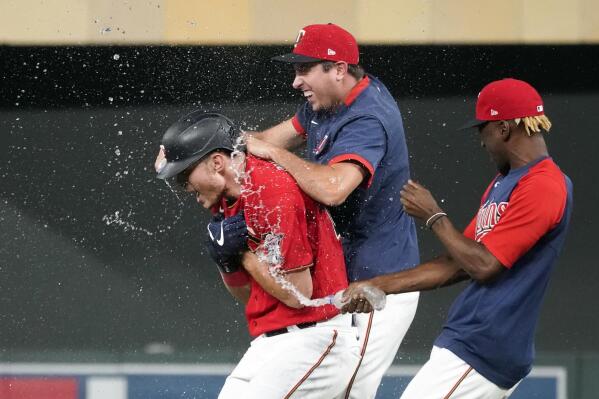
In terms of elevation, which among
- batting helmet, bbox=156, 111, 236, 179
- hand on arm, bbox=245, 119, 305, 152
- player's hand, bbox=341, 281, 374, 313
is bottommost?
player's hand, bbox=341, 281, 374, 313

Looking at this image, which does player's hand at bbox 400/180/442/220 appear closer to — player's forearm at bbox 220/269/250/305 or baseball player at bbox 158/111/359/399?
baseball player at bbox 158/111/359/399

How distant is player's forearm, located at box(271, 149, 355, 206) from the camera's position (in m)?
3.77

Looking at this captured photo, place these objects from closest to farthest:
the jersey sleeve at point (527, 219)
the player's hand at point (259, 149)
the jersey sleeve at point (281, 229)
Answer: the jersey sleeve at point (281, 229)
the jersey sleeve at point (527, 219)
the player's hand at point (259, 149)

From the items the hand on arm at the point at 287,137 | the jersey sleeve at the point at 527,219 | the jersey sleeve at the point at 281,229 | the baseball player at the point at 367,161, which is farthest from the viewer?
the hand on arm at the point at 287,137

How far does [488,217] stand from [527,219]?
9.5 inches

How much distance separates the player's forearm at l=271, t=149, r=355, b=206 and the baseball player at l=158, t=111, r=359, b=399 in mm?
141

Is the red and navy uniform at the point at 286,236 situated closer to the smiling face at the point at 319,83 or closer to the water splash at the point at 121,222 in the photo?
the smiling face at the point at 319,83

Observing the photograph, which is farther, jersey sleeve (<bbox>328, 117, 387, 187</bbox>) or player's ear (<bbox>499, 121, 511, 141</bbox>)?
jersey sleeve (<bbox>328, 117, 387, 187</bbox>)

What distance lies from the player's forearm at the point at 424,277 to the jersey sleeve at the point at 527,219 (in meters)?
0.30

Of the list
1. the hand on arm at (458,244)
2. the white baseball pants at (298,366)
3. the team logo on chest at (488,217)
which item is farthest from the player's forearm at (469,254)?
the white baseball pants at (298,366)

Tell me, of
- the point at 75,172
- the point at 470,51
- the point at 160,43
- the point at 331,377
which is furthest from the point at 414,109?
the point at 331,377

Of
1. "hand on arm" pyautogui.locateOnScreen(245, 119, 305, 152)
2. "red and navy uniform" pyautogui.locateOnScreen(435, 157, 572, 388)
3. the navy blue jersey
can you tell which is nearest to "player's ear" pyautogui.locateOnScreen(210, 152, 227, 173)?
the navy blue jersey

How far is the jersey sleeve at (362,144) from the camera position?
411 centimetres

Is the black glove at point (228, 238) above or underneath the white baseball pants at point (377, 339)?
above
